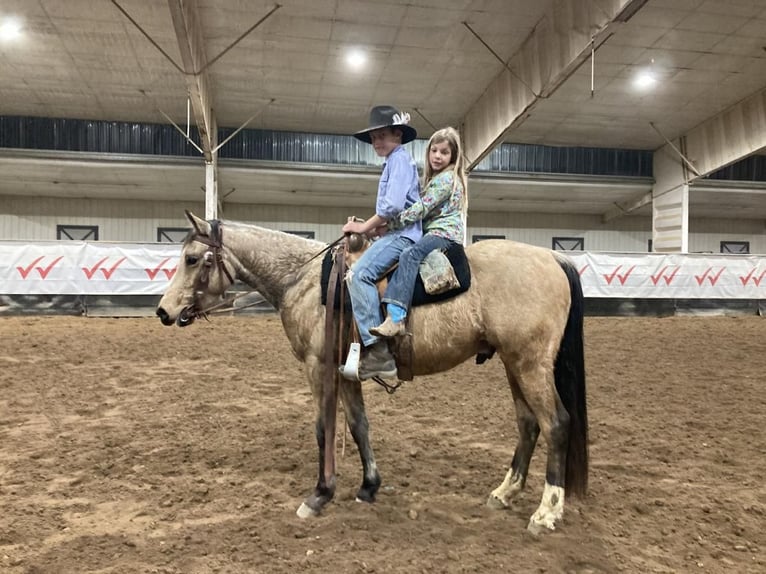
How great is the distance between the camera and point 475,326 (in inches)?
116

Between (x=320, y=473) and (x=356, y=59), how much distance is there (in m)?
11.6

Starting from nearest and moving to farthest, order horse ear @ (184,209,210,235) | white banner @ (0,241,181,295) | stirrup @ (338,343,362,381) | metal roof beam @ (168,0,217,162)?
stirrup @ (338,343,362,381), horse ear @ (184,209,210,235), metal roof beam @ (168,0,217,162), white banner @ (0,241,181,295)

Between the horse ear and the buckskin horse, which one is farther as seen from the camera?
the horse ear

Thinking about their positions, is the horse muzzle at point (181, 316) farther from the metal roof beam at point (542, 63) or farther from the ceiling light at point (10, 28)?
the ceiling light at point (10, 28)

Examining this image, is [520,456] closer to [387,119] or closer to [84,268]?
[387,119]

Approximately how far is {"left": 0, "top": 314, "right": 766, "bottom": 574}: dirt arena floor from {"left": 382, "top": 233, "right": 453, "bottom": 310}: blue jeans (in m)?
1.20

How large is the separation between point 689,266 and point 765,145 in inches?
192

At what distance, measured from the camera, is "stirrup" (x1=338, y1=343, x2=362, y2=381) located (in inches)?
112

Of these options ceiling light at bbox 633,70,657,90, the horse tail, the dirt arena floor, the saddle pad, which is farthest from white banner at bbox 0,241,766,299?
the saddle pad

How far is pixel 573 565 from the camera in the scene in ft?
7.91

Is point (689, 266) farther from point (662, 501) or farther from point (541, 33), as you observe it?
point (662, 501)

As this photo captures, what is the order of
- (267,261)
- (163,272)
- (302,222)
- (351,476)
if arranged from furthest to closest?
(302,222) < (163,272) < (351,476) < (267,261)

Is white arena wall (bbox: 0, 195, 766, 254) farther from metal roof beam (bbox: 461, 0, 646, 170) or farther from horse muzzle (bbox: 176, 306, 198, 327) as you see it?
horse muzzle (bbox: 176, 306, 198, 327)

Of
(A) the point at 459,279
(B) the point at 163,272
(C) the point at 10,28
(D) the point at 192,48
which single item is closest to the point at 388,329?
(A) the point at 459,279
